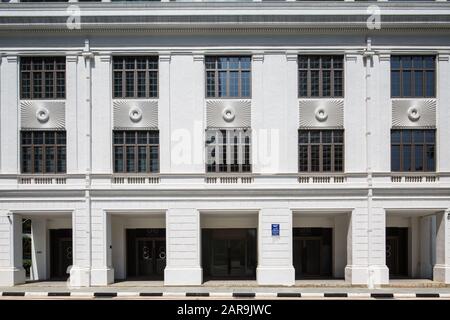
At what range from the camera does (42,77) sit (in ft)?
81.6

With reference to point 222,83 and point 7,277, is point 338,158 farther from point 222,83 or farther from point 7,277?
point 7,277

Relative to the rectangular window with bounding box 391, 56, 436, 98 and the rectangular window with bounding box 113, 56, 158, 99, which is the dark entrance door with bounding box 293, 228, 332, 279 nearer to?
the rectangular window with bounding box 391, 56, 436, 98

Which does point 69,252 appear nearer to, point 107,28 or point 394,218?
point 107,28

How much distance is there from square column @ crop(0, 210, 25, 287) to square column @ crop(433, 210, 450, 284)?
2074 centimetres

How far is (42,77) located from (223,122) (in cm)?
932

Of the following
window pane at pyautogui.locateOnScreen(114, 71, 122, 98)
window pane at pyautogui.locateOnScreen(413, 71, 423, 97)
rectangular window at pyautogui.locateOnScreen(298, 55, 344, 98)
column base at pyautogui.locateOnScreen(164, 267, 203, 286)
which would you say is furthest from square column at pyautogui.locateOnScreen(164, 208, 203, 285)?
window pane at pyautogui.locateOnScreen(413, 71, 423, 97)

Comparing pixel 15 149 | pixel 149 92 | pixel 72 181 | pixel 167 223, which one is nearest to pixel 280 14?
pixel 149 92

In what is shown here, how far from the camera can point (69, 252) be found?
2753 centimetres

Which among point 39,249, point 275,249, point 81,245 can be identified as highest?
point 81,245

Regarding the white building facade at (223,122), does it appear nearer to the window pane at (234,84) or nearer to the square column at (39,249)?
the window pane at (234,84)

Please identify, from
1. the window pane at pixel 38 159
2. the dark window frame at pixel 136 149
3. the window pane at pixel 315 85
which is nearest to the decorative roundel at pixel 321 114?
the window pane at pixel 315 85

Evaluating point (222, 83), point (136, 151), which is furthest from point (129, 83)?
point (222, 83)

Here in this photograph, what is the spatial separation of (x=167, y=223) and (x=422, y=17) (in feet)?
52.4

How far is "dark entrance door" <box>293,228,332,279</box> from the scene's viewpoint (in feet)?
89.2
